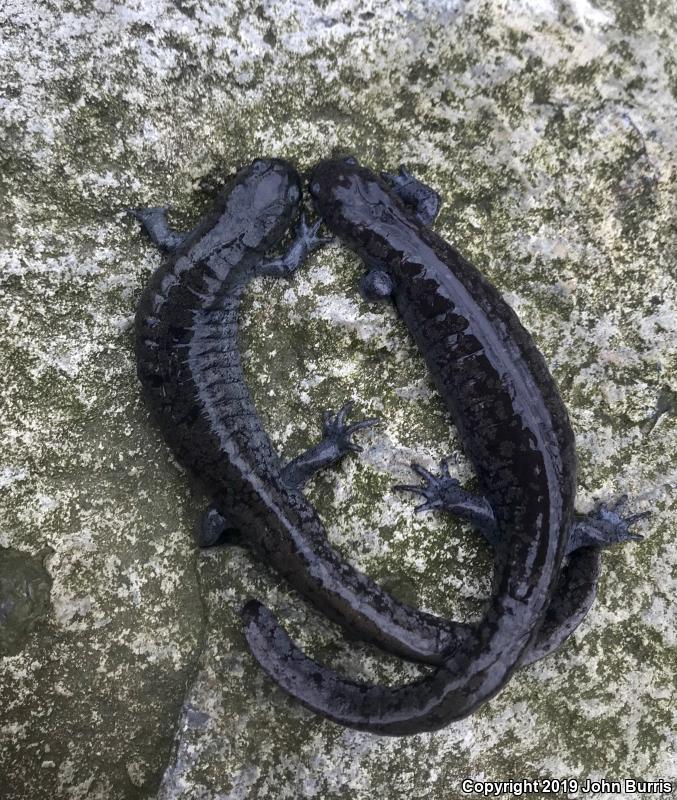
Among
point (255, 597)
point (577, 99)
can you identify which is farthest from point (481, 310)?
point (255, 597)

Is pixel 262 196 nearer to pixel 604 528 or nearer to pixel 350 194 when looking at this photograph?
pixel 350 194

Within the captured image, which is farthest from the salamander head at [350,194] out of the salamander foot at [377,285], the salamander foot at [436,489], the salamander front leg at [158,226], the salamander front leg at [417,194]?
the salamander foot at [436,489]

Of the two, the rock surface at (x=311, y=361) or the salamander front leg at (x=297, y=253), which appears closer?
the rock surface at (x=311, y=361)

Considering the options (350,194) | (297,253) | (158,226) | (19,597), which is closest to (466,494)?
(297,253)

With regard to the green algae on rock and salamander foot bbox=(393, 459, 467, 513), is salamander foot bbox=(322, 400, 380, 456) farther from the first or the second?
the green algae on rock

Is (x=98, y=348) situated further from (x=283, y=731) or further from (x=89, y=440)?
(x=283, y=731)

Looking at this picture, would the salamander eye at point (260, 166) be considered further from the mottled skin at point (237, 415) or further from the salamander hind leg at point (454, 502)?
the salamander hind leg at point (454, 502)
